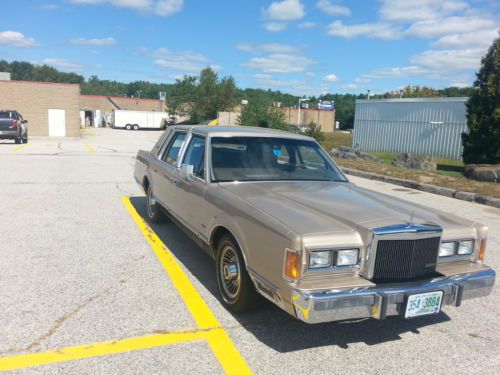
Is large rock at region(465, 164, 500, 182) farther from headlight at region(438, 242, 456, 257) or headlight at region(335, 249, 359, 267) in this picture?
headlight at region(335, 249, 359, 267)

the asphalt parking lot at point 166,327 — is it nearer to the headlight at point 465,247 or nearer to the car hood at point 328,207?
the headlight at point 465,247

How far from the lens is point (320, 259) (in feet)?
9.86

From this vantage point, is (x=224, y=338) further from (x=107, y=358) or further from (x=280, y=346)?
(x=107, y=358)

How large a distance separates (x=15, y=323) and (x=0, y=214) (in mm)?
4191

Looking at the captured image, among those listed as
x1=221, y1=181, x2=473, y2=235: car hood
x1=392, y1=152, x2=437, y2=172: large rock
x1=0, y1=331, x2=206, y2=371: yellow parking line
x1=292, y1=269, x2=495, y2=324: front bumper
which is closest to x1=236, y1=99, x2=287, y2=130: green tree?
A: x1=392, y1=152, x2=437, y2=172: large rock

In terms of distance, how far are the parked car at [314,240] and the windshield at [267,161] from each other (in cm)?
1

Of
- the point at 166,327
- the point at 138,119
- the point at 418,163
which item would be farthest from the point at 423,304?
the point at 138,119

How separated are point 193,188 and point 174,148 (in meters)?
1.46

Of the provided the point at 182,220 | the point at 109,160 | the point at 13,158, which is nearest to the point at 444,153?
the point at 109,160

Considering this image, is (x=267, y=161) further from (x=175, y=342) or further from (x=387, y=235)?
(x=175, y=342)

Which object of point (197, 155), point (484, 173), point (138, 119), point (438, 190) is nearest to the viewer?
point (197, 155)

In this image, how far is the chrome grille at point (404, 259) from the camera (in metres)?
3.09

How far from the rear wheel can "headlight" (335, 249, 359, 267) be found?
382cm

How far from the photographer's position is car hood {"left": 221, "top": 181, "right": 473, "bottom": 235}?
3207 millimetres
